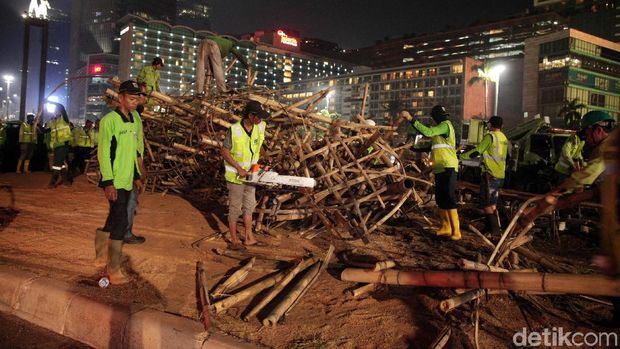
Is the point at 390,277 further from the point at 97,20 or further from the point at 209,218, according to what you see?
the point at 97,20

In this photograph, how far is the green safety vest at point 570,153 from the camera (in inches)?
304

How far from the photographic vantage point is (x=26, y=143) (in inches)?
500

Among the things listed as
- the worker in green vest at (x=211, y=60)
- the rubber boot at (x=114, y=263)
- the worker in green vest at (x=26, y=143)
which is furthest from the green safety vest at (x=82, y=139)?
the rubber boot at (x=114, y=263)

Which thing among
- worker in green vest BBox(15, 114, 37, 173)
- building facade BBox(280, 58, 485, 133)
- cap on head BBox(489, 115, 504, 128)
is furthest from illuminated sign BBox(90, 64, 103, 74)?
cap on head BBox(489, 115, 504, 128)

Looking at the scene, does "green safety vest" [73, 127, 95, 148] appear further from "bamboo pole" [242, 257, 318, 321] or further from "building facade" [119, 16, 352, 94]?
"building facade" [119, 16, 352, 94]

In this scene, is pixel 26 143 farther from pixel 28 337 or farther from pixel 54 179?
pixel 28 337

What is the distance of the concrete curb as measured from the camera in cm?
323

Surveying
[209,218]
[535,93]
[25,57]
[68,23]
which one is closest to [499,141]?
[209,218]

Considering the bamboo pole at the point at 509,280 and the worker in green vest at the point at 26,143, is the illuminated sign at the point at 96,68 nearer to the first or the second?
the worker in green vest at the point at 26,143

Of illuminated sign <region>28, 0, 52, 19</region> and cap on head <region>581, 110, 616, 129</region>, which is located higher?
illuminated sign <region>28, 0, 52, 19</region>

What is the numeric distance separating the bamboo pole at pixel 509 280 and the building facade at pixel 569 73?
7042 cm

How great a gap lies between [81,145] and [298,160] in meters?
9.21

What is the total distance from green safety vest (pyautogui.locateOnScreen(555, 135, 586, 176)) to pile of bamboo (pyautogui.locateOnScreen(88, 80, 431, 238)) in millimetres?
2595

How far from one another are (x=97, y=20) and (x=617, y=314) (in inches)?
6834
